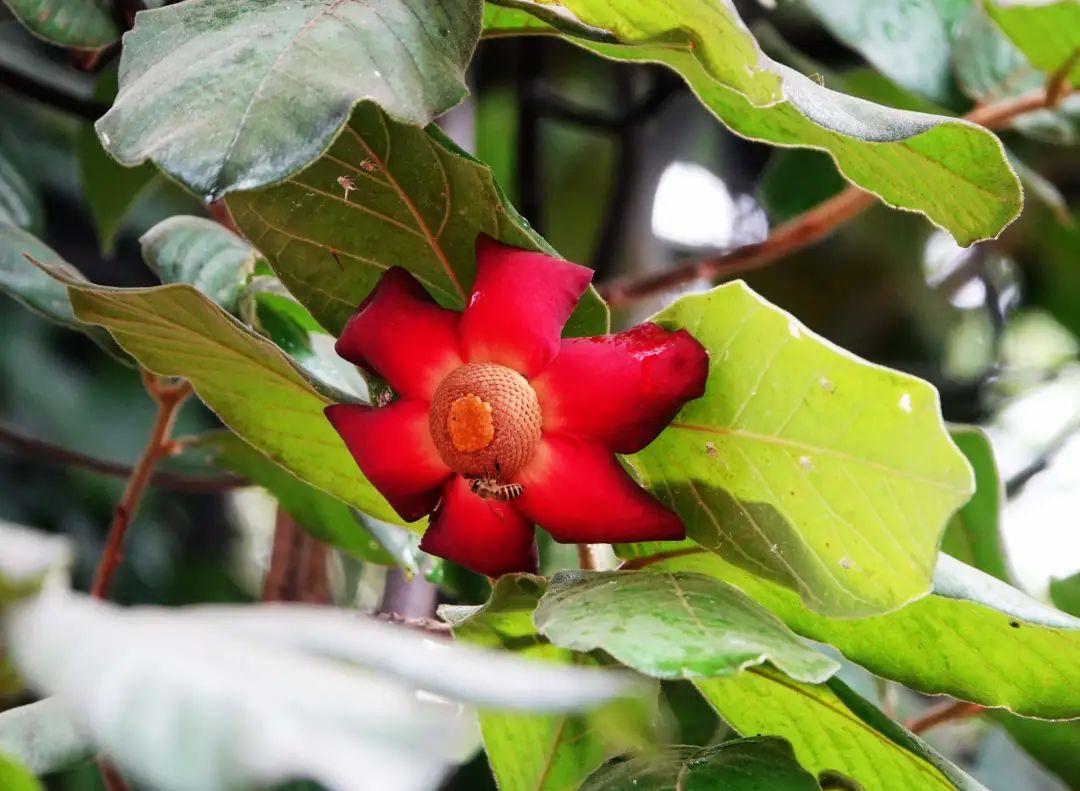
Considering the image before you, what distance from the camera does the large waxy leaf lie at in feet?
1.67

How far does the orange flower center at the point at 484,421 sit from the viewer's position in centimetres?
49

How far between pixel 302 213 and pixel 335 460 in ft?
0.43

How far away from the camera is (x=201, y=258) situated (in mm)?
739

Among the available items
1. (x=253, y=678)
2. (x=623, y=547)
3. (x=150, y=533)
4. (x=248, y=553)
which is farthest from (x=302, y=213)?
(x=248, y=553)

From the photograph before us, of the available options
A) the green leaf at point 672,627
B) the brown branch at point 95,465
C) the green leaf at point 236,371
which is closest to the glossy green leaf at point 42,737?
the green leaf at point 236,371

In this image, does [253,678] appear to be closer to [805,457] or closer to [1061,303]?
[805,457]

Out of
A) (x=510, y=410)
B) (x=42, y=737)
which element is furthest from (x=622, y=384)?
(x=42, y=737)

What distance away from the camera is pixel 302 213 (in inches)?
21.9

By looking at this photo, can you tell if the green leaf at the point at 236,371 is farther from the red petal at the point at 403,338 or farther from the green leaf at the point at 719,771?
the green leaf at the point at 719,771

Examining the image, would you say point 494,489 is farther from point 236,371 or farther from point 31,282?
point 31,282

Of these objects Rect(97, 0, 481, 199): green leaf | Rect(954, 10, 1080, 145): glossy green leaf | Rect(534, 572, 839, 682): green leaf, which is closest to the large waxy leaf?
Rect(97, 0, 481, 199): green leaf

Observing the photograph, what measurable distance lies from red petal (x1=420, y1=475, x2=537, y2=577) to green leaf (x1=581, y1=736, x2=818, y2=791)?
10 cm

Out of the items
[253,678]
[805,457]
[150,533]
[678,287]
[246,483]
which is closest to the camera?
[253,678]

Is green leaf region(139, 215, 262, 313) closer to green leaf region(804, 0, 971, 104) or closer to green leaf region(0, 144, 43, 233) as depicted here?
green leaf region(0, 144, 43, 233)
